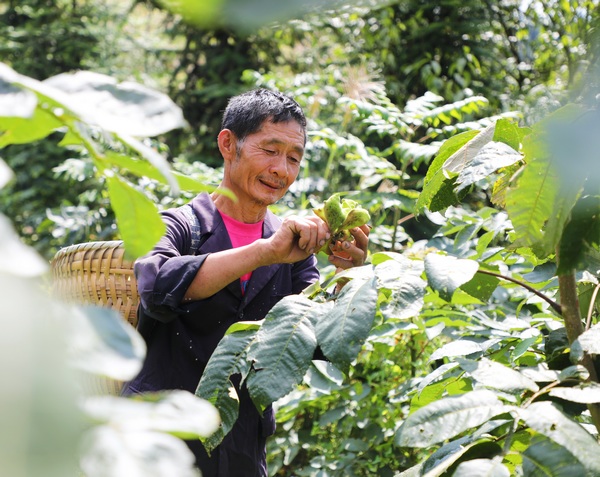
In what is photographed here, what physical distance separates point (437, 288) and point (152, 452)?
1.77 ft

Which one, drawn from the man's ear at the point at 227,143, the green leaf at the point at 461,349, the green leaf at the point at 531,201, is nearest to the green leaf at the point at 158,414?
the green leaf at the point at 531,201

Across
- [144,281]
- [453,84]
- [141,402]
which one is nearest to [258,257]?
[144,281]

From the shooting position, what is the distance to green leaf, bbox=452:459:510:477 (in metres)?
0.64

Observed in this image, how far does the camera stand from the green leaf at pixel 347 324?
0.75 meters

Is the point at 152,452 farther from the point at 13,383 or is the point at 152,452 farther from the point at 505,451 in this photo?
the point at 505,451

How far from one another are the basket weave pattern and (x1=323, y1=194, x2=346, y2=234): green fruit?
1.88 feet

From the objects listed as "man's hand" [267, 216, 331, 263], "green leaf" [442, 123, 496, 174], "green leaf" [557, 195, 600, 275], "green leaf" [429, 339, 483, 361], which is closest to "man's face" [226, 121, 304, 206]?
"man's hand" [267, 216, 331, 263]

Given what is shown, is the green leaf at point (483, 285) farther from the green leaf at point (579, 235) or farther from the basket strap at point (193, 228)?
the basket strap at point (193, 228)

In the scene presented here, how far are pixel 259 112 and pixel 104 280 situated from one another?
59 centimetres

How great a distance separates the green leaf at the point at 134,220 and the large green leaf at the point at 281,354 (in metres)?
0.33

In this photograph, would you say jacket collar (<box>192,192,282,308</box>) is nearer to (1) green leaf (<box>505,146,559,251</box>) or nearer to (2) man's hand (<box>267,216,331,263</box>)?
(2) man's hand (<box>267,216,331,263</box>)

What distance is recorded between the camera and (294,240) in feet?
4.96

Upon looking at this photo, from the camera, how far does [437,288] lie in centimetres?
80

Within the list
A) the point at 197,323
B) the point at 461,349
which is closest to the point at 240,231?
the point at 197,323
